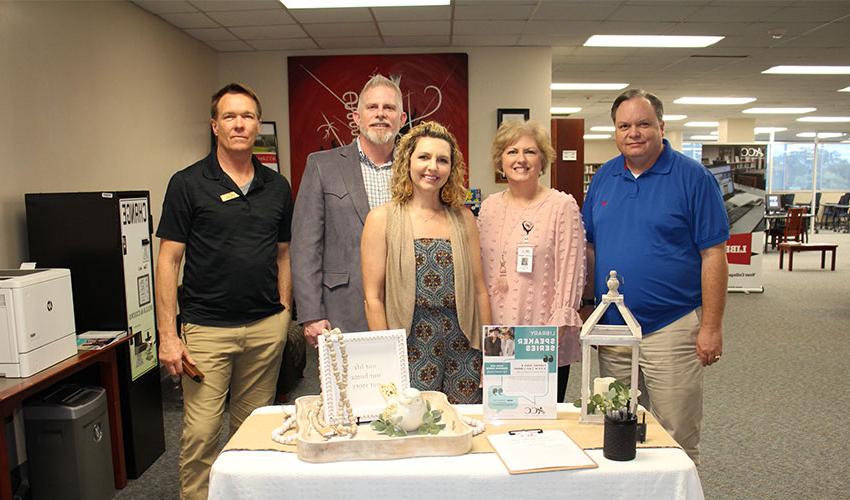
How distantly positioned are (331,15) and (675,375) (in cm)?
Result: 427

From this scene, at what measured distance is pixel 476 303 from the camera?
2.03 m

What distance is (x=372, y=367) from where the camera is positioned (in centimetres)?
159

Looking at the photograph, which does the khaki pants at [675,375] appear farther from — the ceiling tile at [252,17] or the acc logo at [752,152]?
the acc logo at [752,152]

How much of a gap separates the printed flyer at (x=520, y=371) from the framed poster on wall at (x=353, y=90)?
4.95 meters

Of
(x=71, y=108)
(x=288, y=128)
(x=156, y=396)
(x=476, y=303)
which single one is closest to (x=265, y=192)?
(x=476, y=303)

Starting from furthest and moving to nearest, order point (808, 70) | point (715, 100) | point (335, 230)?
point (715, 100) < point (808, 70) < point (335, 230)

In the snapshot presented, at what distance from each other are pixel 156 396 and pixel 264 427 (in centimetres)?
208

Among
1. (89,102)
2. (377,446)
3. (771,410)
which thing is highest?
(89,102)

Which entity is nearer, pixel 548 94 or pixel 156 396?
pixel 156 396

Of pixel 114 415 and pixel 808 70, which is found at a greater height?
A: pixel 808 70

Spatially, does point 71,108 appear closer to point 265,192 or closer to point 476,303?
point 265,192

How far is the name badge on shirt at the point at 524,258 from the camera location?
84.3 inches

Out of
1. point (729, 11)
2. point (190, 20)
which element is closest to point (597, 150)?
point (729, 11)

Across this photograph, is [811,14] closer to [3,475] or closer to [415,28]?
[415,28]
